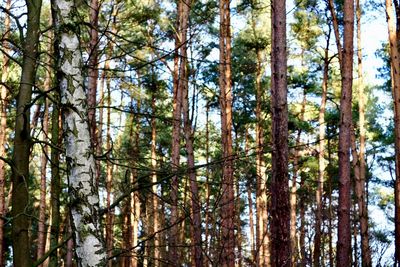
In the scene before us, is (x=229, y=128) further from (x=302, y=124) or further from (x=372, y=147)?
(x=372, y=147)

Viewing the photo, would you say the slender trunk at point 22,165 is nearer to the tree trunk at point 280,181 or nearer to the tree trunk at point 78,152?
the tree trunk at point 78,152

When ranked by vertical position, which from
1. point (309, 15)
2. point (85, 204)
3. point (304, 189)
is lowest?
point (85, 204)

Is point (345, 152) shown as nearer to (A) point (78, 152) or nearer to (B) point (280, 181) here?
(B) point (280, 181)

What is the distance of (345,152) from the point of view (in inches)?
349

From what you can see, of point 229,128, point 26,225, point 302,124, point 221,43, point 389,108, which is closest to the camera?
point 26,225

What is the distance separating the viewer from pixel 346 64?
9.37 metres

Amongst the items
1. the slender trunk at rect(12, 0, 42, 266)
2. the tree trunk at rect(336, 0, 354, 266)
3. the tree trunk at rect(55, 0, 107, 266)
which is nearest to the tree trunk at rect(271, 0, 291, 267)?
the slender trunk at rect(12, 0, 42, 266)

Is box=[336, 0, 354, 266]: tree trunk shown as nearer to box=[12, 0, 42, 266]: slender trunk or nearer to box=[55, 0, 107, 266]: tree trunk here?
box=[12, 0, 42, 266]: slender trunk

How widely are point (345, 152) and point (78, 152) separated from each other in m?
7.05

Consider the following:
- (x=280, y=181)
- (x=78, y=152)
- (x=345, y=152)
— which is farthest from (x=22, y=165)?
(x=345, y=152)

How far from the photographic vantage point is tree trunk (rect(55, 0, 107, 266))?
2621 mm

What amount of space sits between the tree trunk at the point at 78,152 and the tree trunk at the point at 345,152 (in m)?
6.57

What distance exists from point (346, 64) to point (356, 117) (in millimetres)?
13367

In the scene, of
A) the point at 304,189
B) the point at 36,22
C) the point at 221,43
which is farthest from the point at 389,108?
the point at 36,22
